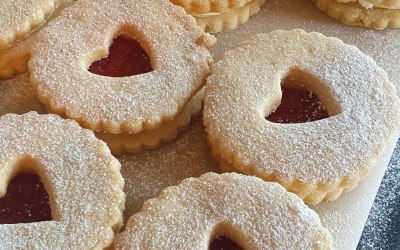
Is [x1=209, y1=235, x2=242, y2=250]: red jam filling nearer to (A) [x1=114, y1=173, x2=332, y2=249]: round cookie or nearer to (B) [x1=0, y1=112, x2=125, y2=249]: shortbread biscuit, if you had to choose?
(A) [x1=114, y1=173, x2=332, y2=249]: round cookie

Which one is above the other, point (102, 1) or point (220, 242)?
point (102, 1)

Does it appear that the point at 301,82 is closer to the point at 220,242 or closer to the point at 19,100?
the point at 220,242

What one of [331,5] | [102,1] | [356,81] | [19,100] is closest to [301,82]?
[356,81]

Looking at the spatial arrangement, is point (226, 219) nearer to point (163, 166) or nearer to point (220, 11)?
point (163, 166)

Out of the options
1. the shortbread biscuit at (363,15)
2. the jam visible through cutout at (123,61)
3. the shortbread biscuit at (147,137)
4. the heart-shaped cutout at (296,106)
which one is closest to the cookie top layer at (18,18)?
the jam visible through cutout at (123,61)

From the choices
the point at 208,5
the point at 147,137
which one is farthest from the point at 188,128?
the point at 208,5

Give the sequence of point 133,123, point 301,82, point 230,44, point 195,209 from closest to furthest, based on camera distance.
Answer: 1. point 195,209
2. point 133,123
3. point 301,82
4. point 230,44

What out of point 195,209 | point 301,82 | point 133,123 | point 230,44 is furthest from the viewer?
point 230,44
